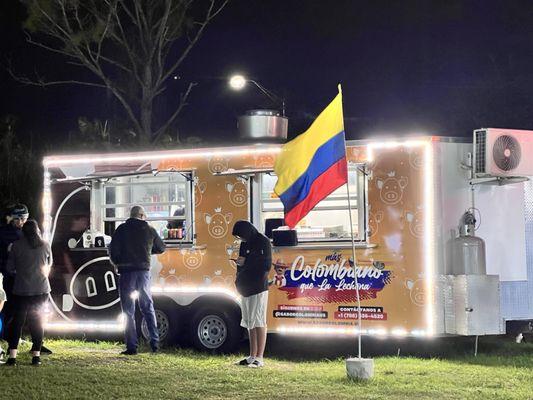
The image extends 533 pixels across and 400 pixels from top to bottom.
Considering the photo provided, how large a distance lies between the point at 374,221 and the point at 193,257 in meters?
2.47

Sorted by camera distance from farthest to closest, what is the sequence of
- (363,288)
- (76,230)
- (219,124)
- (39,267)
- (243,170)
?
1. (219,124)
2. (76,230)
3. (243,170)
4. (363,288)
5. (39,267)

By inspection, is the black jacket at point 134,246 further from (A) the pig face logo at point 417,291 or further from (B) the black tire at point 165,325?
(A) the pig face logo at point 417,291

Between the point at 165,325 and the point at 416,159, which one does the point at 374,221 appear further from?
the point at 165,325

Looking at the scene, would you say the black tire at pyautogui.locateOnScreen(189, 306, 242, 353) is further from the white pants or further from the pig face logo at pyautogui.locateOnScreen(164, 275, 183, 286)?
the white pants

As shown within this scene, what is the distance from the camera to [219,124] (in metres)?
25.4

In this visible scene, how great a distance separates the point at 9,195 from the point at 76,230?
30.7 feet

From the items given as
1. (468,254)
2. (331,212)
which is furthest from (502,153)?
(331,212)

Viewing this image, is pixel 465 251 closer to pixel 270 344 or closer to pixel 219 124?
pixel 270 344

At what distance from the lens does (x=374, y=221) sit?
10109 millimetres

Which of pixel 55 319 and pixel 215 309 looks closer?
pixel 215 309

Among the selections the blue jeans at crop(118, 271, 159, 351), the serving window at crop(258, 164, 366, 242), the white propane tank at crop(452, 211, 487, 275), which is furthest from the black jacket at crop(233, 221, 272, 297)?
the white propane tank at crop(452, 211, 487, 275)

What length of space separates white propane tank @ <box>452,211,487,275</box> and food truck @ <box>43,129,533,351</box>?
0.05 ft

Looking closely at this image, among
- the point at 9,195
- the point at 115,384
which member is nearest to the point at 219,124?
the point at 9,195

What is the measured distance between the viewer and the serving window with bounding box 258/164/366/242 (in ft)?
33.6
